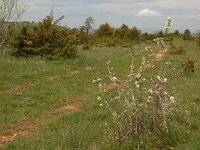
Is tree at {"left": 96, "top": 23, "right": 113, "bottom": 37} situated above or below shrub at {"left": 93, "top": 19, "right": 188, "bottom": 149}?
above

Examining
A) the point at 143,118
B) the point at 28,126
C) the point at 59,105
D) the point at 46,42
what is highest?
the point at 46,42

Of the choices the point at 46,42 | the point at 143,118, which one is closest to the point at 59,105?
the point at 143,118

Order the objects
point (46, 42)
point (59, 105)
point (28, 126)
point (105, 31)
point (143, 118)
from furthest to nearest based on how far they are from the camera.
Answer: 1. point (105, 31)
2. point (46, 42)
3. point (59, 105)
4. point (28, 126)
5. point (143, 118)

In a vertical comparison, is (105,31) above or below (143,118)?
above

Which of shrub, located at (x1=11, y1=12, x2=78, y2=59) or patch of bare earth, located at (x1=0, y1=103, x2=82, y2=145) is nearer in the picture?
patch of bare earth, located at (x1=0, y1=103, x2=82, y2=145)

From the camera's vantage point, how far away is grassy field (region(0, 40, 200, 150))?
910 cm

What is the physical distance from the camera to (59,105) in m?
13.4

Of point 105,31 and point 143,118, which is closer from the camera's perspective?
point 143,118

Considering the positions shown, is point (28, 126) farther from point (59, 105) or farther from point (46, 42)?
point (46, 42)

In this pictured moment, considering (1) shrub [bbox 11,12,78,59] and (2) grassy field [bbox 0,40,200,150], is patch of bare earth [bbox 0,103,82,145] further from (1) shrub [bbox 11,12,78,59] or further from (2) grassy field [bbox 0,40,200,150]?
(1) shrub [bbox 11,12,78,59]

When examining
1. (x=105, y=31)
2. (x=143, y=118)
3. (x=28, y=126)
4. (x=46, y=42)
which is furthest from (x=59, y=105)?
(x=105, y=31)

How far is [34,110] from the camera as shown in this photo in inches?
495

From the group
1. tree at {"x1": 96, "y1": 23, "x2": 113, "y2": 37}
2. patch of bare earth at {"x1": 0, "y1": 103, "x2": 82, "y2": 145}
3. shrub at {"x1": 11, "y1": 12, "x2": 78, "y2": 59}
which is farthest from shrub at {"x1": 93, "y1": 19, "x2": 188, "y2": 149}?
tree at {"x1": 96, "y1": 23, "x2": 113, "y2": 37}

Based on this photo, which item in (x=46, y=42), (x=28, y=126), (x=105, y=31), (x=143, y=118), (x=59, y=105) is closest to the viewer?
(x=143, y=118)
